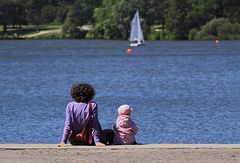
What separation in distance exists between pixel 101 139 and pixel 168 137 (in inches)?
502

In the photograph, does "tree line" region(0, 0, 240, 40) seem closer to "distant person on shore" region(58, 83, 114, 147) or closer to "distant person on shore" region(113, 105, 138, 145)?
"distant person on shore" region(113, 105, 138, 145)

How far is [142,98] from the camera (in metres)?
46.8

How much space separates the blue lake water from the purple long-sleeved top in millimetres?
11444

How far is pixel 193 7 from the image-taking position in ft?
510

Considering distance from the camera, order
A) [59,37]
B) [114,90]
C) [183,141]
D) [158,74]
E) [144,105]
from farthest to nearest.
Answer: [59,37] < [158,74] < [114,90] < [144,105] < [183,141]

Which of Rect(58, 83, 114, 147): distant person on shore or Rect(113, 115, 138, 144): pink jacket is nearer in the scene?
Rect(58, 83, 114, 147): distant person on shore

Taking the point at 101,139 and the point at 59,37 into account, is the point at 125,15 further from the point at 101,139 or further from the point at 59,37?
the point at 101,139

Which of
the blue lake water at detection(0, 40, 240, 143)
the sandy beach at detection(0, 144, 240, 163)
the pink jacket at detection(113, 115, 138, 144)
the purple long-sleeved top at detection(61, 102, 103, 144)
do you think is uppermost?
the purple long-sleeved top at detection(61, 102, 103, 144)

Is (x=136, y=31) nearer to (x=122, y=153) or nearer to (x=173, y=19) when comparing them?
(x=173, y=19)

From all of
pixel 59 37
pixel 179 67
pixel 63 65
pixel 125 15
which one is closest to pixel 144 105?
pixel 179 67

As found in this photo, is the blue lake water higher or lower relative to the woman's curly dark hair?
lower

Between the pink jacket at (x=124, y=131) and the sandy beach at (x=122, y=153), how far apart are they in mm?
347

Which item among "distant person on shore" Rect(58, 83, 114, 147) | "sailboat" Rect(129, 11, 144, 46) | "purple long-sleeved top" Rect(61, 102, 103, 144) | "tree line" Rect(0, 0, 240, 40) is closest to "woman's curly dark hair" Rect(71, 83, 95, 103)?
"distant person on shore" Rect(58, 83, 114, 147)

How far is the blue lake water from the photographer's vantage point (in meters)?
30.1
